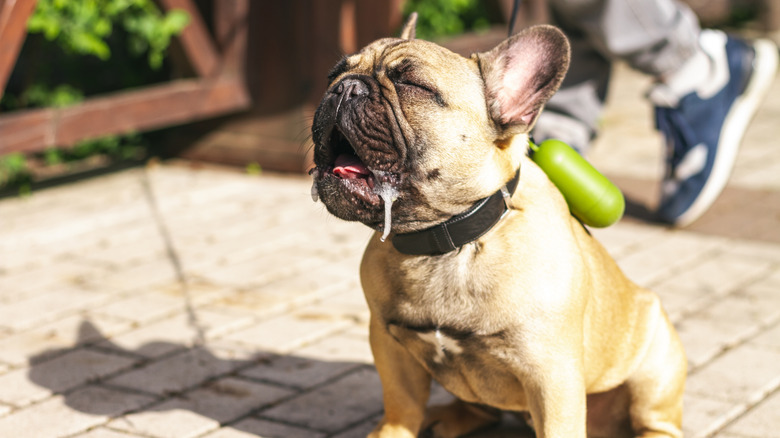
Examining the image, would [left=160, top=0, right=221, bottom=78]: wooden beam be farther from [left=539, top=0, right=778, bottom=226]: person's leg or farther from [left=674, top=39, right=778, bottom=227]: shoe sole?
[left=674, top=39, right=778, bottom=227]: shoe sole

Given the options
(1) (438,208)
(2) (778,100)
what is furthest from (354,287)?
(2) (778,100)

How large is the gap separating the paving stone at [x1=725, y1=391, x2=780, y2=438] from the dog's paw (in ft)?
2.72

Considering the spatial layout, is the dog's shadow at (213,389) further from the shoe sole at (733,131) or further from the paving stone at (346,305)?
the shoe sole at (733,131)

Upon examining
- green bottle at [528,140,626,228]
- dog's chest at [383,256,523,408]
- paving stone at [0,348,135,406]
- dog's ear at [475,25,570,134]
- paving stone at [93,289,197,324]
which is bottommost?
paving stone at [93,289,197,324]

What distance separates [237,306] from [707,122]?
2925mm

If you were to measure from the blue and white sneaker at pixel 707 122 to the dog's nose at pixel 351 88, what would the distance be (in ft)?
10.6

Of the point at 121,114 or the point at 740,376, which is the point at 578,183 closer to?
the point at 740,376

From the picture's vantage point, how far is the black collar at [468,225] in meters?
2.67

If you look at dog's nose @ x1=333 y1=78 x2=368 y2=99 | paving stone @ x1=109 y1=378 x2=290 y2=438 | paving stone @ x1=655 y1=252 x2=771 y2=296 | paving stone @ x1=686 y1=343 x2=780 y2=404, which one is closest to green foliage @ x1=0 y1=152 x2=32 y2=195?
paving stone @ x1=109 y1=378 x2=290 y2=438

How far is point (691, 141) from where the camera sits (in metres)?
5.46

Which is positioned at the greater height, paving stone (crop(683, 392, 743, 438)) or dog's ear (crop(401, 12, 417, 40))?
dog's ear (crop(401, 12, 417, 40))

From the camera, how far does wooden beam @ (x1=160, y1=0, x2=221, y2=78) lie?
6.41m

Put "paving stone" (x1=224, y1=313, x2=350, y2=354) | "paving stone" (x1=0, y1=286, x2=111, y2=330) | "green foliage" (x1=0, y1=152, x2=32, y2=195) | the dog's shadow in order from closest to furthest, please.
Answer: the dog's shadow < "paving stone" (x1=224, y1=313, x2=350, y2=354) < "paving stone" (x1=0, y1=286, x2=111, y2=330) < "green foliage" (x1=0, y1=152, x2=32, y2=195)

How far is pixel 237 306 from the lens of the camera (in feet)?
14.6
